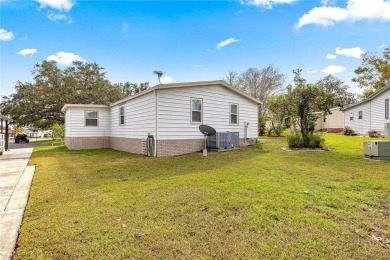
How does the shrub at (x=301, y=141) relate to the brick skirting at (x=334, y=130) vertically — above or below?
below

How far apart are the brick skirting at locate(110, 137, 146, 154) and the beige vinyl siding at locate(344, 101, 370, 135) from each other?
2016cm

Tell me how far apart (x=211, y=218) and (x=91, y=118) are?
46.2ft

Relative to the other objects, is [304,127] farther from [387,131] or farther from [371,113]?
[371,113]

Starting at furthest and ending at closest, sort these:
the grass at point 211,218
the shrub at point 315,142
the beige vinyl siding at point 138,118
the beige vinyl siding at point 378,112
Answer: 1. the beige vinyl siding at point 378,112
2. the shrub at point 315,142
3. the beige vinyl siding at point 138,118
4. the grass at point 211,218

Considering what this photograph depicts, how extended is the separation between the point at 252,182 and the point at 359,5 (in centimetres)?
1191

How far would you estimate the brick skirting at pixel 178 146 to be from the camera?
32.3 feet

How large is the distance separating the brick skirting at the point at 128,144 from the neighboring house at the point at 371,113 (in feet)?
60.5

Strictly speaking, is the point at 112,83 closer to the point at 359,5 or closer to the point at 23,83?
the point at 23,83

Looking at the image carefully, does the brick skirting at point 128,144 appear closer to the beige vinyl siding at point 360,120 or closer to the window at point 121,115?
the window at point 121,115

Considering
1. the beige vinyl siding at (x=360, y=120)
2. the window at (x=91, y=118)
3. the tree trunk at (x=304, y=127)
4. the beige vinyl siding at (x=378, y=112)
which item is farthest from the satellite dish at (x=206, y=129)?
the beige vinyl siding at (x=360, y=120)

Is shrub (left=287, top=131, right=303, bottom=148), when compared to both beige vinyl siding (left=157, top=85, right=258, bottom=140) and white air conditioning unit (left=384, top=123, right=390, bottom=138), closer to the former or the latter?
beige vinyl siding (left=157, top=85, right=258, bottom=140)

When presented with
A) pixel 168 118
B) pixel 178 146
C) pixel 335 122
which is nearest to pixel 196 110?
pixel 168 118

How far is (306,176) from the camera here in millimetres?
5613

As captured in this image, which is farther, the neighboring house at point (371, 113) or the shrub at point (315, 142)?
the neighboring house at point (371, 113)
